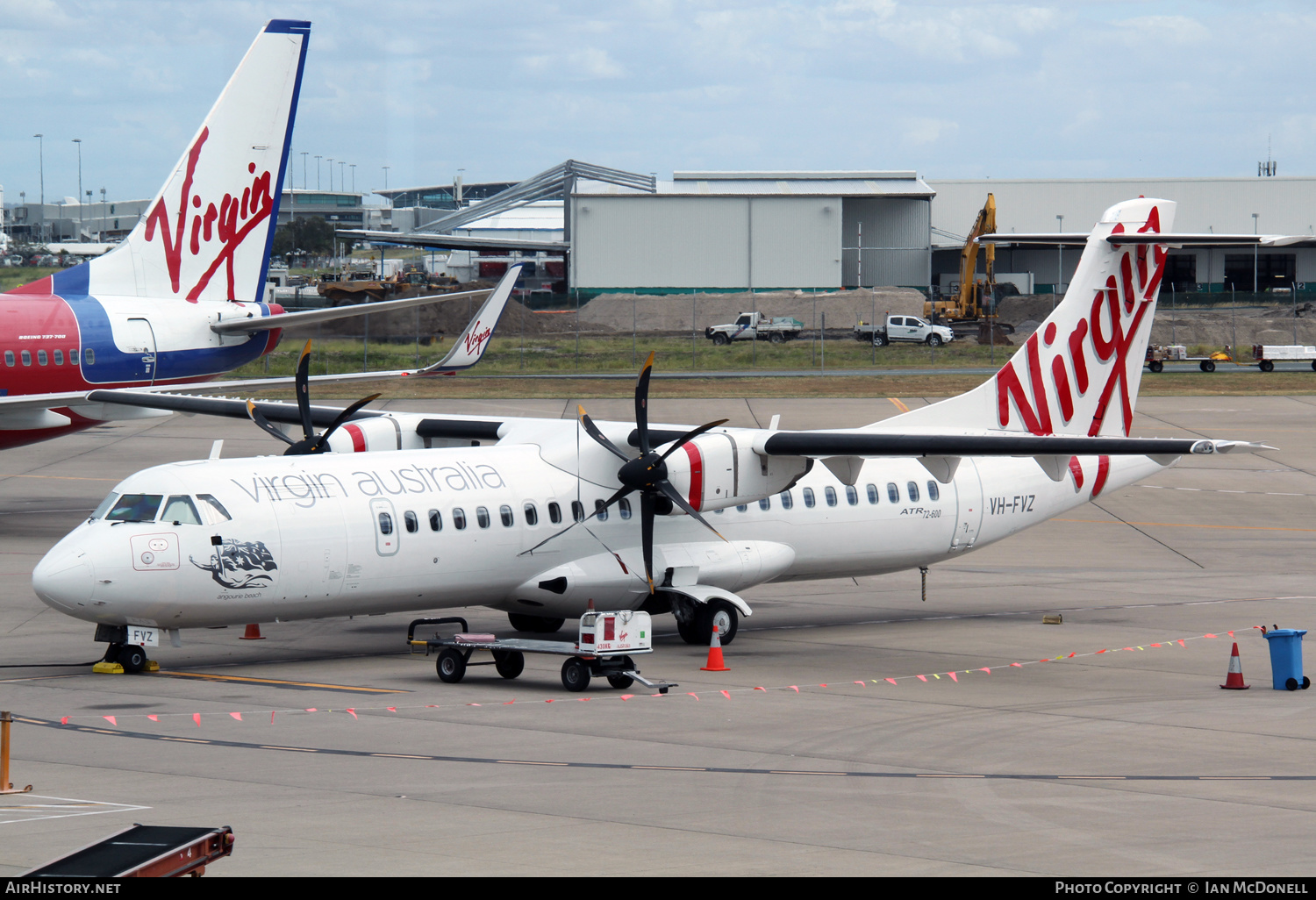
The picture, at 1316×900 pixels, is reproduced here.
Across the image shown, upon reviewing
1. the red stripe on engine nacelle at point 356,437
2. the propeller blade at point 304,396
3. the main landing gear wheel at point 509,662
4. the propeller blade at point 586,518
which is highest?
the propeller blade at point 304,396

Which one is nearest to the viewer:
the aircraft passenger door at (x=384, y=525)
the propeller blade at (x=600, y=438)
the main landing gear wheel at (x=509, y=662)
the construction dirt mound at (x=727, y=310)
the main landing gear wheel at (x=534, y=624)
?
the main landing gear wheel at (x=509, y=662)

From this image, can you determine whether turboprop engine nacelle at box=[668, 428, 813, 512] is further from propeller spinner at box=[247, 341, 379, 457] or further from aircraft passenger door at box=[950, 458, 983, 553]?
propeller spinner at box=[247, 341, 379, 457]

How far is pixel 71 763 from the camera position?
1410 cm

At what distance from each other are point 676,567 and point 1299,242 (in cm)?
1073

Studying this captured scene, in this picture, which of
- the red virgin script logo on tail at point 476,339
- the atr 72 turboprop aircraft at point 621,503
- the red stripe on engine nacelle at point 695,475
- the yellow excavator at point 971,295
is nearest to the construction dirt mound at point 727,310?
the yellow excavator at point 971,295

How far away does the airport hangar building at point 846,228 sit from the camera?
10038cm

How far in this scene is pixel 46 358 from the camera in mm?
31453

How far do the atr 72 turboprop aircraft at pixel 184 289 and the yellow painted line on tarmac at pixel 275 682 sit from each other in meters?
12.8

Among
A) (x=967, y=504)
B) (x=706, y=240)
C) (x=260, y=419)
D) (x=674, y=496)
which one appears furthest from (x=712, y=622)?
(x=706, y=240)

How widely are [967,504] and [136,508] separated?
42.7ft

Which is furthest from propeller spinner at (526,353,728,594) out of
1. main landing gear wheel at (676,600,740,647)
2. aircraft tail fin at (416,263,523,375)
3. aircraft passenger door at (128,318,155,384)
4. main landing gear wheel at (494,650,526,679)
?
aircraft passenger door at (128,318,155,384)

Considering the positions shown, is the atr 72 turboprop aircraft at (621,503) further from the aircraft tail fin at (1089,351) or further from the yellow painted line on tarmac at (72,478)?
the yellow painted line on tarmac at (72,478)

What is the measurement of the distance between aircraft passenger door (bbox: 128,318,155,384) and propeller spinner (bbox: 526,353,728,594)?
1471cm

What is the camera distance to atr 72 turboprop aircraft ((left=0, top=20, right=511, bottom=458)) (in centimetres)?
3147
